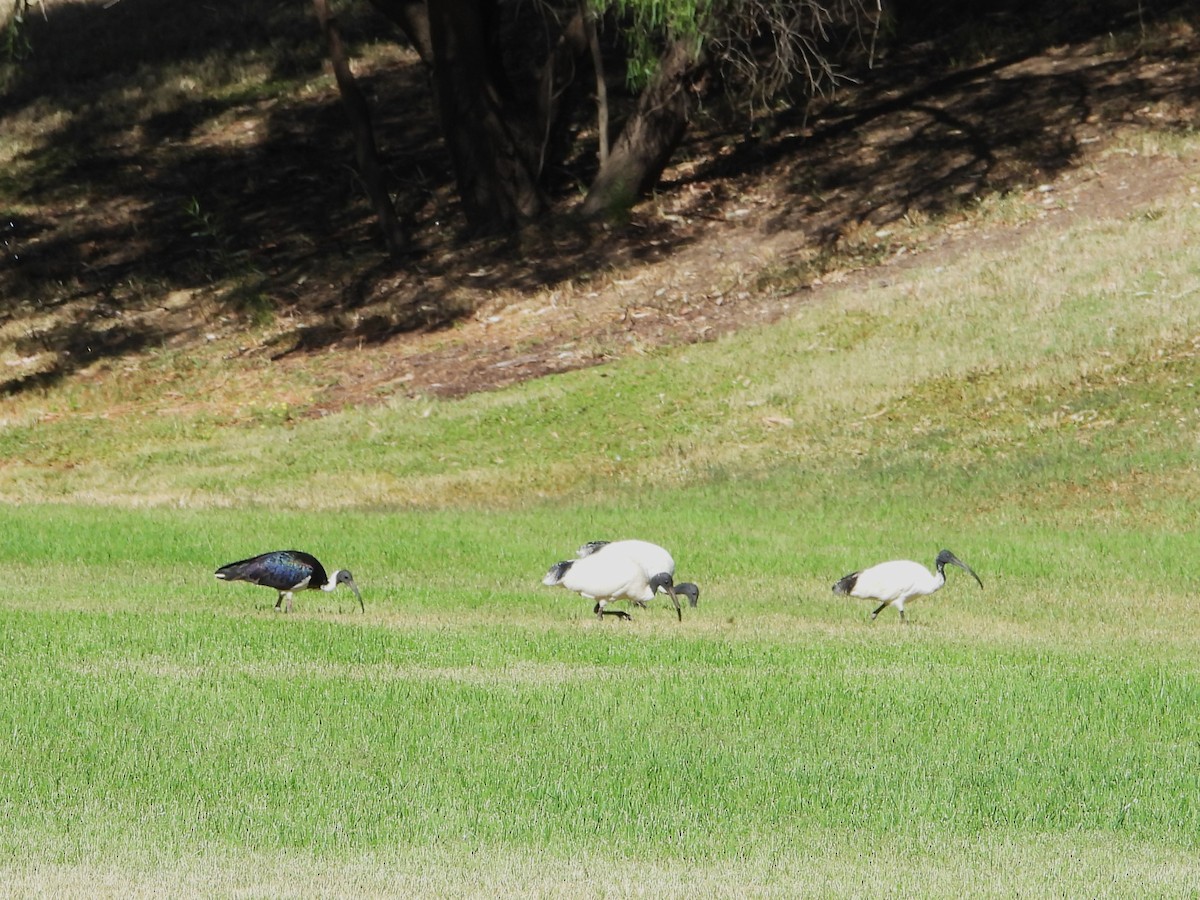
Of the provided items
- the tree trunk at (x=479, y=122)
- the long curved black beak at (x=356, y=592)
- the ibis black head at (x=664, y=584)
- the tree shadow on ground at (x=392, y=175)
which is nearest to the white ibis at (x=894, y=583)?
the ibis black head at (x=664, y=584)

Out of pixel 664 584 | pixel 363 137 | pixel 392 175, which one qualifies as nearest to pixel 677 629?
pixel 664 584

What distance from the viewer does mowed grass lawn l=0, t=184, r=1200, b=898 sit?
7.55 m

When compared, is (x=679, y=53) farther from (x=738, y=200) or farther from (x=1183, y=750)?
(x=1183, y=750)

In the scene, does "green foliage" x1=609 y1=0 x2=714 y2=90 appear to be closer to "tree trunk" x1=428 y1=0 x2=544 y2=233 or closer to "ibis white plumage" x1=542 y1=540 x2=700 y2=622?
"tree trunk" x1=428 y1=0 x2=544 y2=233

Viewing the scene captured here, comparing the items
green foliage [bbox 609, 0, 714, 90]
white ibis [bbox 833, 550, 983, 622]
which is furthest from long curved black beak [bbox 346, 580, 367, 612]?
green foliage [bbox 609, 0, 714, 90]

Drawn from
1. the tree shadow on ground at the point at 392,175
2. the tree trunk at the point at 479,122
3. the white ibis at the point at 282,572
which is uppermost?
the white ibis at the point at 282,572

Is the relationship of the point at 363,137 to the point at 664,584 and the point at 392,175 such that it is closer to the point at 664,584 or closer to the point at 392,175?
the point at 392,175

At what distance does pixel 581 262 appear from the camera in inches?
1230

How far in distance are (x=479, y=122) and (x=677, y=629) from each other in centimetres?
2155

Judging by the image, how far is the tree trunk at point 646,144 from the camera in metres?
31.8

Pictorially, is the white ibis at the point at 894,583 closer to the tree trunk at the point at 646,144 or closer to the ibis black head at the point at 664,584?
the ibis black head at the point at 664,584

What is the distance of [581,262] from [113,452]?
30.5 ft

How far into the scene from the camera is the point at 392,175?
37.1 metres

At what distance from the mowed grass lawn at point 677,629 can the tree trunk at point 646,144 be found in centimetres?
684
